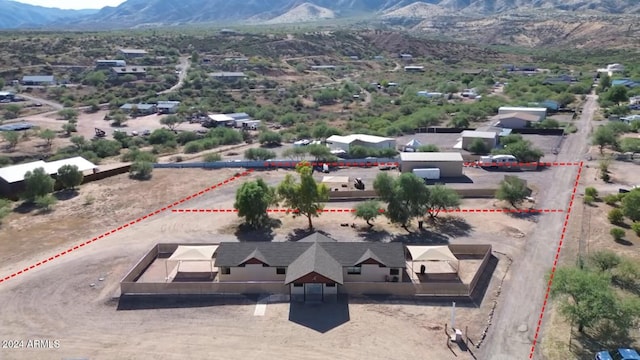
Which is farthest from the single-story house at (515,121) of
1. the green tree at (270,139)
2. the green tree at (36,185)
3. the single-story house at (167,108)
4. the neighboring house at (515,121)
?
the green tree at (36,185)

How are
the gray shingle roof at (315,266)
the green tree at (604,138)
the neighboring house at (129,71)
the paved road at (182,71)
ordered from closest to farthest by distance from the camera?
the gray shingle roof at (315,266), the green tree at (604,138), the paved road at (182,71), the neighboring house at (129,71)

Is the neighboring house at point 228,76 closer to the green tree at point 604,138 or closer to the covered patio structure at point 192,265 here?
the green tree at point 604,138

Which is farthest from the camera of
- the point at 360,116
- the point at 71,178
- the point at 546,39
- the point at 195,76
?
A: the point at 546,39

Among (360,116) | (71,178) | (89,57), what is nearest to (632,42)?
(360,116)

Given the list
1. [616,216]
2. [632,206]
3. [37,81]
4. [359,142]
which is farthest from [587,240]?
[37,81]

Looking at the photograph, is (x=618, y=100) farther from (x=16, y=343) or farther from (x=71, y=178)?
(x=16, y=343)

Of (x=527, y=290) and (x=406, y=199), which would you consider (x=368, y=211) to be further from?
(x=527, y=290)

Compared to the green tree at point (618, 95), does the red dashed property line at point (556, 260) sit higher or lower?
lower
